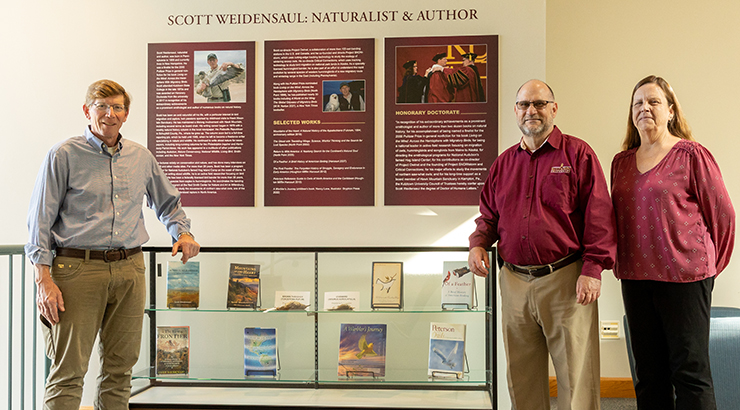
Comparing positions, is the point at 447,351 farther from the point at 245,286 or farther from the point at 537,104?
the point at 537,104

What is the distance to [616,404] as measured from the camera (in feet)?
10.8

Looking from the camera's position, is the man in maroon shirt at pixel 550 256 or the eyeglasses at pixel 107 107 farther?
the eyeglasses at pixel 107 107

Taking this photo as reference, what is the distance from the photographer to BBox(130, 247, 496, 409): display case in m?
2.83

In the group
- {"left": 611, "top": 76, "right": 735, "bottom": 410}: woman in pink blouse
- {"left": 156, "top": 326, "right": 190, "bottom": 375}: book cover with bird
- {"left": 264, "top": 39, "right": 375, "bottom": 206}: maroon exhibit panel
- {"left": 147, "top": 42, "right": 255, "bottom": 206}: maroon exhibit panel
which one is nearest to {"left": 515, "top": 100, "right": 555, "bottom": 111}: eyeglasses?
{"left": 611, "top": 76, "right": 735, "bottom": 410}: woman in pink blouse

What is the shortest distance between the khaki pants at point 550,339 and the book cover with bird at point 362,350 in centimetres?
91

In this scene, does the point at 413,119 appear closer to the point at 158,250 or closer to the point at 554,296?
the point at 554,296

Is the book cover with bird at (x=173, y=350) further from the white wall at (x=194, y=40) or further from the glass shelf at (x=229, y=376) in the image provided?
the white wall at (x=194, y=40)

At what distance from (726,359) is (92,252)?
2.95m

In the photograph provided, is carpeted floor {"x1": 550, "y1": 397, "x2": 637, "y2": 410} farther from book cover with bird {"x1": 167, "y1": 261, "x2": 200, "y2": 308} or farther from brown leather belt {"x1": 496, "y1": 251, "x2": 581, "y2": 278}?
book cover with bird {"x1": 167, "y1": 261, "x2": 200, "y2": 308}

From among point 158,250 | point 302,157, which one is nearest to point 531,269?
point 302,157

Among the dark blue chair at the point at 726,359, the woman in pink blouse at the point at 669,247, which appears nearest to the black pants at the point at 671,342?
the woman in pink blouse at the point at 669,247

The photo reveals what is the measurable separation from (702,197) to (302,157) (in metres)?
2.04

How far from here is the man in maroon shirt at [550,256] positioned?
199 cm

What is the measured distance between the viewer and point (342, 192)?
9.97 feet
